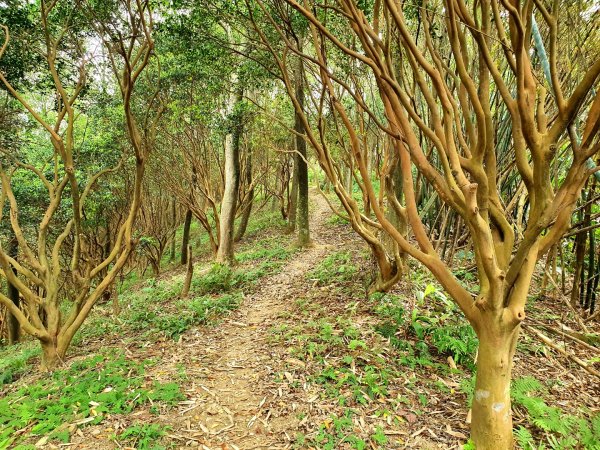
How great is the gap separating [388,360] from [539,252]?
6.35 ft

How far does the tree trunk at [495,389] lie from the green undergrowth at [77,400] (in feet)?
8.72

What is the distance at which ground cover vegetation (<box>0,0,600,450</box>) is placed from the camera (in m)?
2.45

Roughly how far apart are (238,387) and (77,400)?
153 cm

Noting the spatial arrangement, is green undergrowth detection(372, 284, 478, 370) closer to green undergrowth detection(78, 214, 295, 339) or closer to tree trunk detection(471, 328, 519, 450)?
tree trunk detection(471, 328, 519, 450)

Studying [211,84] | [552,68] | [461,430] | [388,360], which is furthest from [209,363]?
[211,84]

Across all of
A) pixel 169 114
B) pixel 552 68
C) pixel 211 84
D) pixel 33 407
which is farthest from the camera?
pixel 169 114

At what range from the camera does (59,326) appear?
15.6 ft

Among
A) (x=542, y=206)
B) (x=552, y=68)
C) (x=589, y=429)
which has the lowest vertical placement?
(x=589, y=429)

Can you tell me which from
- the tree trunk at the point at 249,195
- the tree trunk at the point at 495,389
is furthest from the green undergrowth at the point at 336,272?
the tree trunk at the point at 249,195

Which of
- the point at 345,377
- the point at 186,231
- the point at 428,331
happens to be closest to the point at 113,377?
the point at 345,377

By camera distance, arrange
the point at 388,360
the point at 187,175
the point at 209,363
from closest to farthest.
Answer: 1. the point at 388,360
2. the point at 209,363
3. the point at 187,175

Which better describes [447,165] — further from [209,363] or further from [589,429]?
[209,363]

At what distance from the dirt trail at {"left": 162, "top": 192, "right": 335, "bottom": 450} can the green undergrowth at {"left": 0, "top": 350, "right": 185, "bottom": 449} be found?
315 mm

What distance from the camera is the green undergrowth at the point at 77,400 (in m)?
2.98
